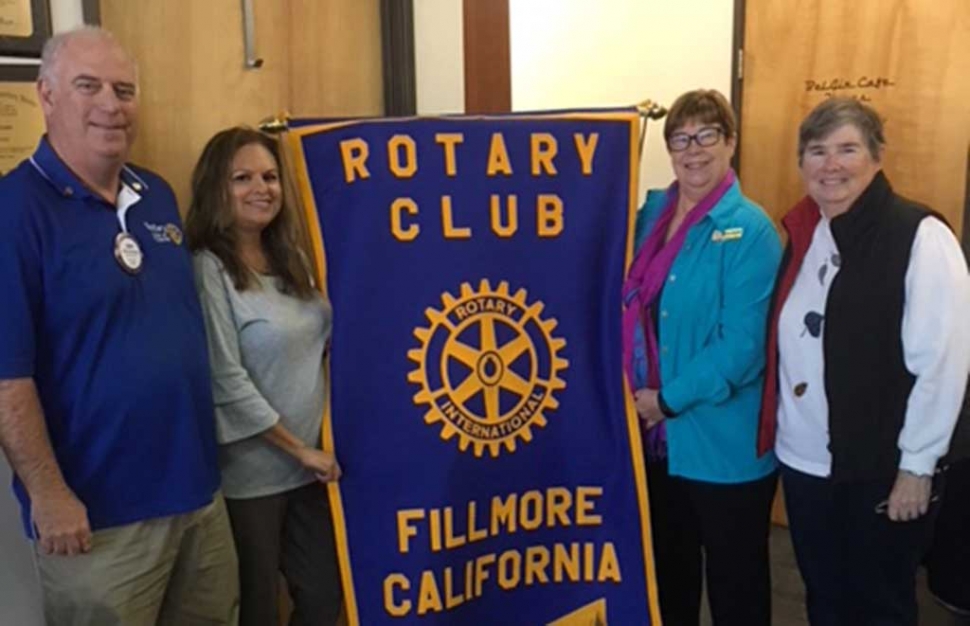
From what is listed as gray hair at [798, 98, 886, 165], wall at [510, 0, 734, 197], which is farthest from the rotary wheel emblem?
wall at [510, 0, 734, 197]

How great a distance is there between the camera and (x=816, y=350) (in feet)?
5.90

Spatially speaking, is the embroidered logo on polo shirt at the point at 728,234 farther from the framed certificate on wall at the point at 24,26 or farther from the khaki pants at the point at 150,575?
the framed certificate on wall at the point at 24,26

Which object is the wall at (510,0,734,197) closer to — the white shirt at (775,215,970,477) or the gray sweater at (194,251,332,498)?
the white shirt at (775,215,970,477)

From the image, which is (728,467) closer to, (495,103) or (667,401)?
(667,401)

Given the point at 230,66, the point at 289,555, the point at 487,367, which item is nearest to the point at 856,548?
the point at 487,367

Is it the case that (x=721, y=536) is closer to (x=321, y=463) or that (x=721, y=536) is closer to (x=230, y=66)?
(x=321, y=463)

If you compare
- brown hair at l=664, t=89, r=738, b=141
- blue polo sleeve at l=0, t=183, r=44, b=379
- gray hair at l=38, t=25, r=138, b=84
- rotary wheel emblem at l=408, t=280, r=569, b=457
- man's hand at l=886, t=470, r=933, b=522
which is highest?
gray hair at l=38, t=25, r=138, b=84

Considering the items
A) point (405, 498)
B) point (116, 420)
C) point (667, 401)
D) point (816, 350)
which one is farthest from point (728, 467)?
point (116, 420)

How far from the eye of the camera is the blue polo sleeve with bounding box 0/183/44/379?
1.45m

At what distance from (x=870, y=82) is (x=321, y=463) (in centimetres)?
223

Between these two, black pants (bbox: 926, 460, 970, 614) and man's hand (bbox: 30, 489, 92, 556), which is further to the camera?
black pants (bbox: 926, 460, 970, 614)

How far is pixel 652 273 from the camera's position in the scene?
2016 mm

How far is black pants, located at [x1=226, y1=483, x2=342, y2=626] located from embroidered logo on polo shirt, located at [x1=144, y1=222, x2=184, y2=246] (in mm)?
551

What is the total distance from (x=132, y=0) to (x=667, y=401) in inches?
58.9
